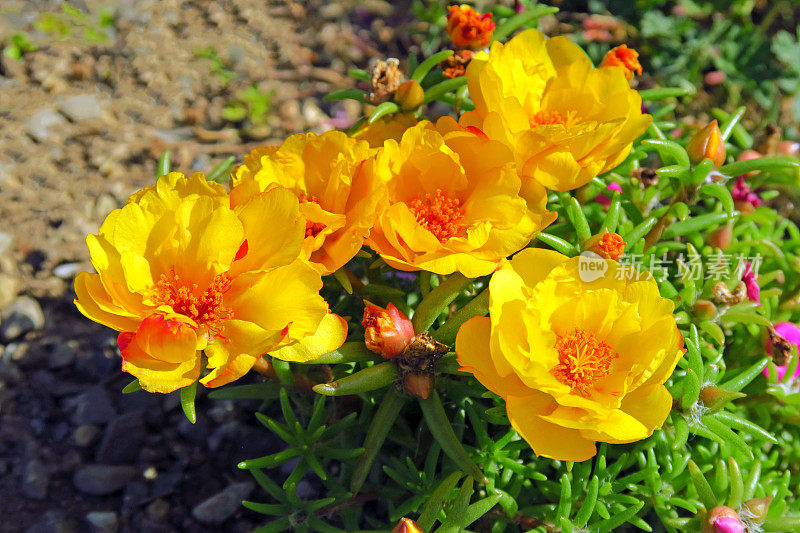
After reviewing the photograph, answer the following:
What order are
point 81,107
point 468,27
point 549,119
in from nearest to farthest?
point 549,119 → point 468,27 → point 81,107

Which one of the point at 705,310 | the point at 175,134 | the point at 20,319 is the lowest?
the point at 20,319

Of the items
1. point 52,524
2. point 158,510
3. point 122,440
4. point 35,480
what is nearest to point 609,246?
point 158,510

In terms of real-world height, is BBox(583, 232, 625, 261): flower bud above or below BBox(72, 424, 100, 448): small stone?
above

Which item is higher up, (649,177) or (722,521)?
(649,177)

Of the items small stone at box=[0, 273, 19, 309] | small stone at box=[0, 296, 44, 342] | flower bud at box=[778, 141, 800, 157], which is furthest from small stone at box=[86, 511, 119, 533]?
flower bud at box=[778, 141, 800, 157]

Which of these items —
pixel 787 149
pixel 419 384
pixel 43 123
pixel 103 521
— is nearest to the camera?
pixel 419 384

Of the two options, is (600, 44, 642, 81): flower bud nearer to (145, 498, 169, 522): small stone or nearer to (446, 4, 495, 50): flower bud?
(446, 4, 495, 50): flower bud

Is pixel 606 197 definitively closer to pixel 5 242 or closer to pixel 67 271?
pixel 67 271

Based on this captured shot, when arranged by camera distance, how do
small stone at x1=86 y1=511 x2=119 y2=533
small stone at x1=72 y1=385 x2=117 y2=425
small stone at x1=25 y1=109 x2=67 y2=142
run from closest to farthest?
small stone at x1=86 y1=511 x2=119 y2=533
small stone at x1=72 y1=385 x2=117 y2=425
small stone at x1=25 y1=109 x2=67 y2=142
